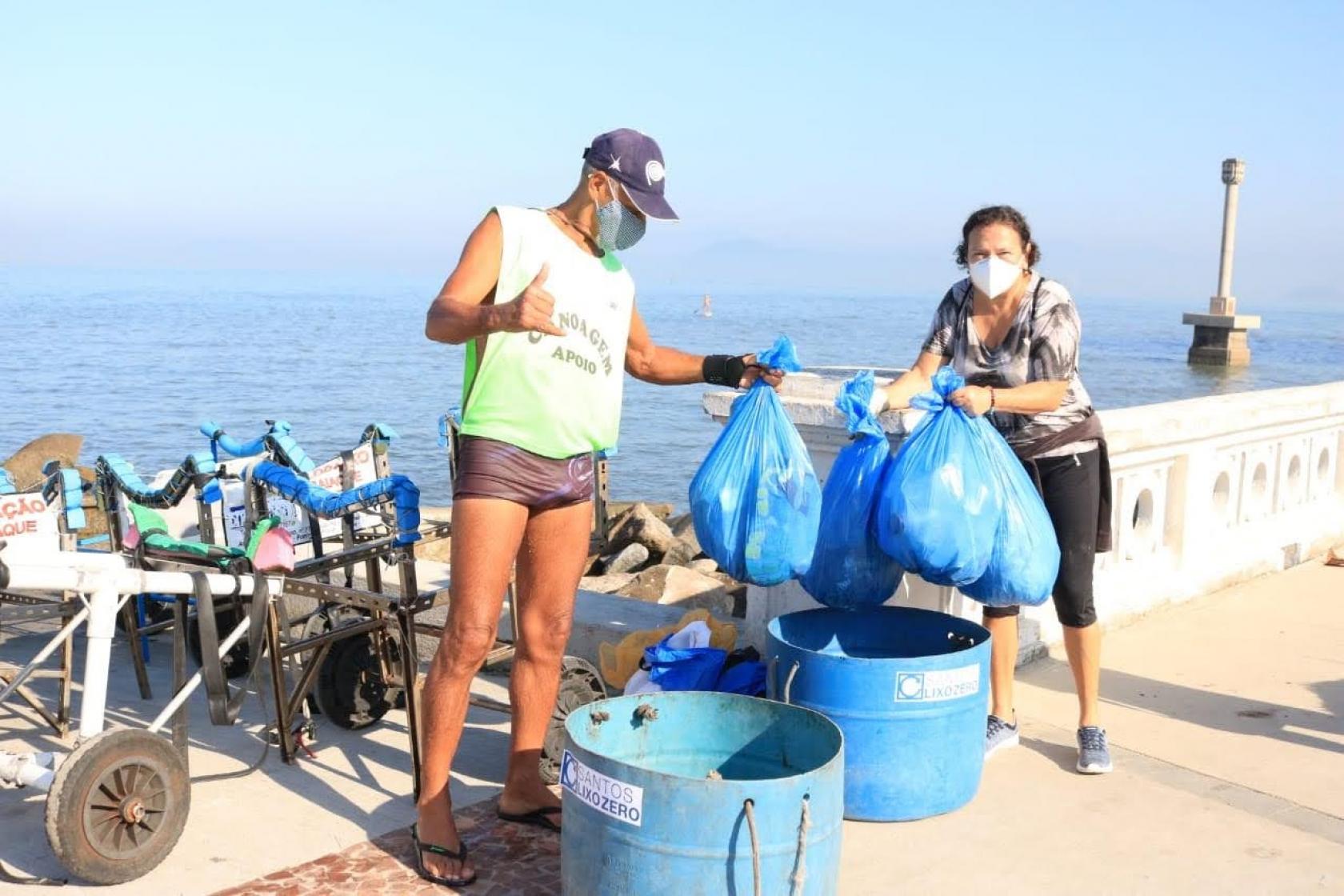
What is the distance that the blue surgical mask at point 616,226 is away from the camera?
11.0ft

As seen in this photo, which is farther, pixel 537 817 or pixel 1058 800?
pixel 1058 800

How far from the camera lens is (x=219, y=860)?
3.47m

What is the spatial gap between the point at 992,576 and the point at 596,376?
1.31 m

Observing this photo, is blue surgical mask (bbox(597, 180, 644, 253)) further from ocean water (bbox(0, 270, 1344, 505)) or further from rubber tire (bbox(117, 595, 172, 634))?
ocean water (bbox(0, 270, 1344, 505))

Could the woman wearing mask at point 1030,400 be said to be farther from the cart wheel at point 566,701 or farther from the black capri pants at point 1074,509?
the cart wheel at point 566,701

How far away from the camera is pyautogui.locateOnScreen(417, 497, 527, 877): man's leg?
3.30 metres

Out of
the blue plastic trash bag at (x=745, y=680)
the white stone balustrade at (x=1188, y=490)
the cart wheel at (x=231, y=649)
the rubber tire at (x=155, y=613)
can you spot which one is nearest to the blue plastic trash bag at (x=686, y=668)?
the blue plastic trash bag at (x=745, y=680)

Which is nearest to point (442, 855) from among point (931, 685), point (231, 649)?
point (931, 685)

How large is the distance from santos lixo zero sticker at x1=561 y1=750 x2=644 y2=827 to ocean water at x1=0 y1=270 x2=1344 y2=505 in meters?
15.2

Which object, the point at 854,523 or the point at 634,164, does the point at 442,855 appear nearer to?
the point at 854,523

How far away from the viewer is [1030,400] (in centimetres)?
383

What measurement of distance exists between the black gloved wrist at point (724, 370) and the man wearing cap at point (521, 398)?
0.33 meters

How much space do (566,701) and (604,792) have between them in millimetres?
1329

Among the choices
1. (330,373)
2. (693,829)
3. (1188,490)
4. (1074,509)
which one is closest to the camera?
(693,829)
